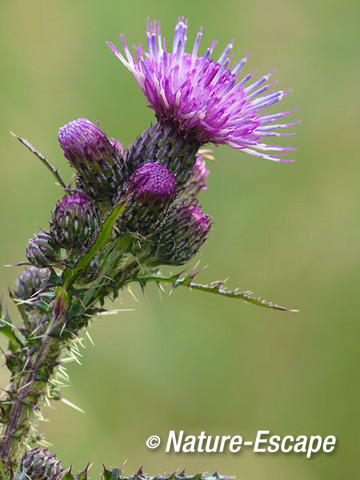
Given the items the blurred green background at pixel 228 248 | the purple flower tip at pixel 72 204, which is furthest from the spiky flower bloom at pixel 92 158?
the blurred green background at pixel 228 248

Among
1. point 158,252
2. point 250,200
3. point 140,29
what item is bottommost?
point 158,252

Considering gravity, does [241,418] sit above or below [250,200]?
below

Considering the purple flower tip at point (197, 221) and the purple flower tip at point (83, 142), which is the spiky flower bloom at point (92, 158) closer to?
the purple flower tip at point (83, 142)

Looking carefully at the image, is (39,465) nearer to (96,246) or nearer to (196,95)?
(96,246)

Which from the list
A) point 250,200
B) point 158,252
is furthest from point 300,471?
point 158,252

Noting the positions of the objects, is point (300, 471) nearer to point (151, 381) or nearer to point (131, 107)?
point (151, 381)

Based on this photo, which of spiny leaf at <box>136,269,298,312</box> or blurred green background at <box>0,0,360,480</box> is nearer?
spiny leaf at <box>136,269,298,312</box>

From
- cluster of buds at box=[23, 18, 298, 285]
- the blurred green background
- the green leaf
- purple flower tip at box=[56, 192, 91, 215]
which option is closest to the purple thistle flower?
cluster of buds at box=[23, 18, 298, 285]

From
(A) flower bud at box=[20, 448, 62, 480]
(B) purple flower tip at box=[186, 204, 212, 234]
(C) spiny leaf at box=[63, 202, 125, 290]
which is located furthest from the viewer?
(B) purple flower tip at box=[186, 204, 212, 234]

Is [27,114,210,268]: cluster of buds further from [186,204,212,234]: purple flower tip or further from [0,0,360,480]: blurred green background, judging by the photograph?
[0,0,360,480]: blurred green background
